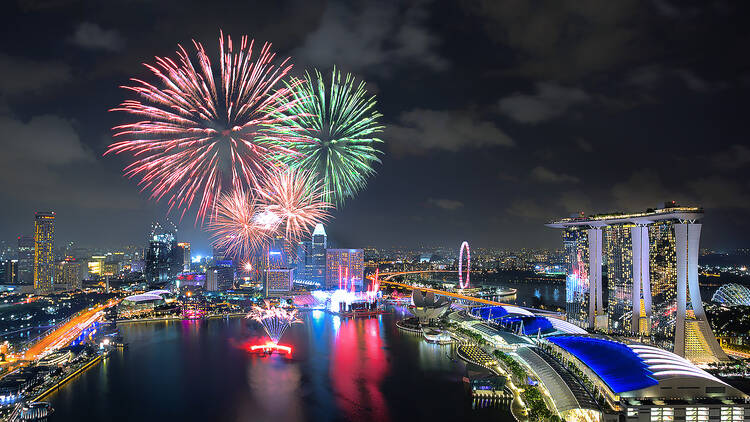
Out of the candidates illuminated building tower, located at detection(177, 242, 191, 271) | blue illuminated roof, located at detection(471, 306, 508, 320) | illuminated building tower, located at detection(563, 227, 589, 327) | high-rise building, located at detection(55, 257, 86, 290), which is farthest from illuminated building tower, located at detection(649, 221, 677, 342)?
illuminated building tower, located at detection(177, 242, 191, 271)

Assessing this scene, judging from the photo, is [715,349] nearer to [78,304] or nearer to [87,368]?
[87,368]

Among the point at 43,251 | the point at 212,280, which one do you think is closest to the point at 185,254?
the point at 43,251

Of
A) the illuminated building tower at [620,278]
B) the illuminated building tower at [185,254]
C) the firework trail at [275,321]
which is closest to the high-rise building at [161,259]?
the illuminated building tower at [185,254]

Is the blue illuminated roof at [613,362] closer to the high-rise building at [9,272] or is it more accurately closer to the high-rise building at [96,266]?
the high-rise building at [9,272]

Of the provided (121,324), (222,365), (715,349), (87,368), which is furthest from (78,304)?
(715,349)

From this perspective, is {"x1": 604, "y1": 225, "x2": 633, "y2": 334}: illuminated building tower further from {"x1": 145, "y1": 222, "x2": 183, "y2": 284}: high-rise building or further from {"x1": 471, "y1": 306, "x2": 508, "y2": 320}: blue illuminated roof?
{"x1": 145, "y1": 222, "x2": 183, "y2": 284}: high-rise building
